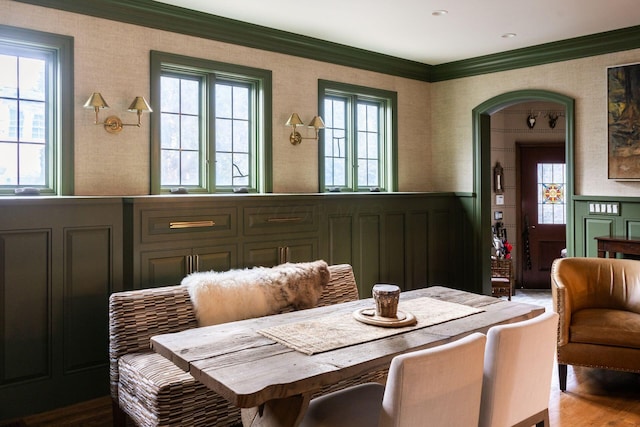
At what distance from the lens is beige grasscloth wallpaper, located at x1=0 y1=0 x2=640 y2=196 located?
3885 mm

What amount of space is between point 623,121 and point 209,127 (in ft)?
12.4

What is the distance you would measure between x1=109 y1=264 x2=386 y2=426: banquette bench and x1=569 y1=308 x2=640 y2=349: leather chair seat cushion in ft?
4.45

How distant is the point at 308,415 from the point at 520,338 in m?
0.91

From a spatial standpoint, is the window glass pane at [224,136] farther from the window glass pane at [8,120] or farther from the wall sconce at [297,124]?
the window glass pane at [8,120]

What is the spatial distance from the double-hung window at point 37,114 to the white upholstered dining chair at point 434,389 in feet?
8.93

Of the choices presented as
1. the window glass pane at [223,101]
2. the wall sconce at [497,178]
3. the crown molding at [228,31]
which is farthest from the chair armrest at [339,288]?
the wall sconce at [497,178]

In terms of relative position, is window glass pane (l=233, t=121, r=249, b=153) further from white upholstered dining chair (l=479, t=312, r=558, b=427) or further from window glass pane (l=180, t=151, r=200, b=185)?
white upholstered dining chair (l=479, t=312, r=558, b=427)

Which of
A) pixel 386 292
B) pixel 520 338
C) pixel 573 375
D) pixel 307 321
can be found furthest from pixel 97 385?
pixel 573 375

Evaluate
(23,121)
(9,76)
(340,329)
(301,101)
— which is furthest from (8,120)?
(340,329)

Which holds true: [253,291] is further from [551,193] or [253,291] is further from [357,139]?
[551,193]

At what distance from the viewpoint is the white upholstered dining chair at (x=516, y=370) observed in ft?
6.80

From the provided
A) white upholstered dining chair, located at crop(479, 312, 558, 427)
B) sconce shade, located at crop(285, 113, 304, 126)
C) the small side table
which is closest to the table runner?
white upholstered dining chair, located at crop(479, 312, 558, 427)

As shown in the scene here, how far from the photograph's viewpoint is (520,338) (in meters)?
2.10

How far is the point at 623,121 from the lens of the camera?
5.00m
